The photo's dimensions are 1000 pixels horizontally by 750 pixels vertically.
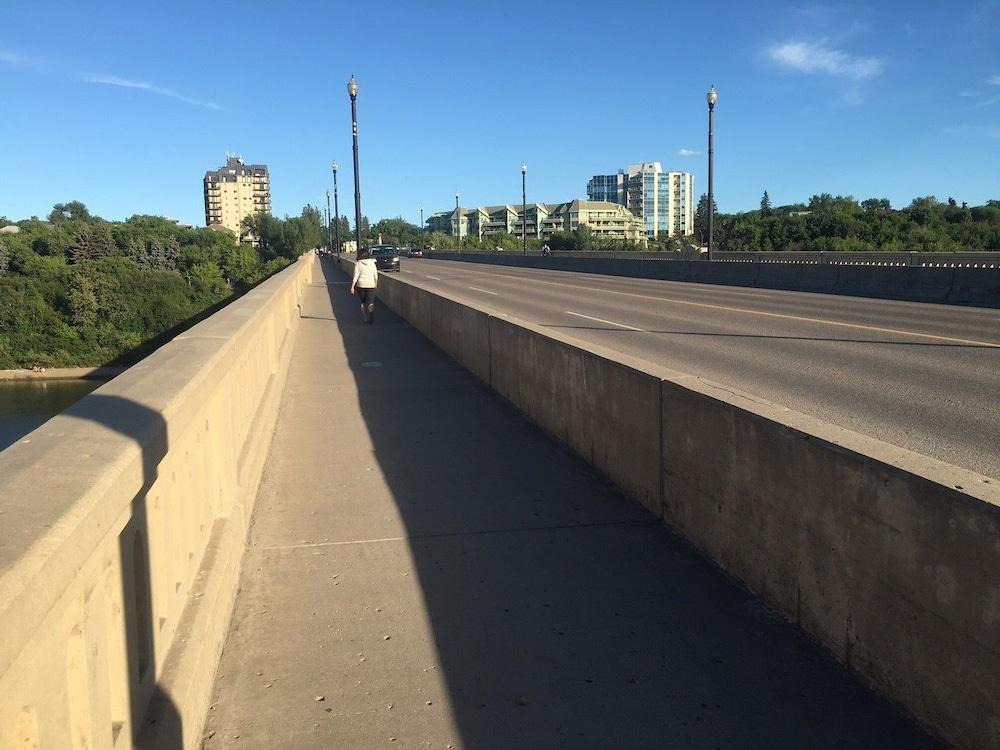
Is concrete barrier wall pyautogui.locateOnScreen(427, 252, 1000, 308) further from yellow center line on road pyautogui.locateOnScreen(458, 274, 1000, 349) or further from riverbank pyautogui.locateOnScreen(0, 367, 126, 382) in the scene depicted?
riverbank pyautogui.locateOnScreen(0, 367, 126, 382)

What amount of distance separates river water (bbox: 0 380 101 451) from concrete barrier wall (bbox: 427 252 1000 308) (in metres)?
23.3

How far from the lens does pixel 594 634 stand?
4059mm

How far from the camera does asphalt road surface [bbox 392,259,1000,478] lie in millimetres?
7781

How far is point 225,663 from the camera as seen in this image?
12.5 feet

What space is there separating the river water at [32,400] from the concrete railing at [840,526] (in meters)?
27.0

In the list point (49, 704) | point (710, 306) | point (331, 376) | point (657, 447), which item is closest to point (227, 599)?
point (49, 704)

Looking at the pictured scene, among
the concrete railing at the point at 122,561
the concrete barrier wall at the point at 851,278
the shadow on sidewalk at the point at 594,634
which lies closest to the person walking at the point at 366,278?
the shadow on sidewalk at the point at 594,634

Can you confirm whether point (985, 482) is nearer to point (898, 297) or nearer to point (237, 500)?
point (237, 500)

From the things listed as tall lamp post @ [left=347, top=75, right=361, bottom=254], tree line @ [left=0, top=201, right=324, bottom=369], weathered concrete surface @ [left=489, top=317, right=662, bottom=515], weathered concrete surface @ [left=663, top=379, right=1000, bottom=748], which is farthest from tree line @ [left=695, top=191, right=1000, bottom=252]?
weathered concrete surface @ [left=663, top=379, right=1000, bottom=748]

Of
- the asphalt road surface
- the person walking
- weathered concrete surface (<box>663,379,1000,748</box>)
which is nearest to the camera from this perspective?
weathered concrete surface (<box>663,379,1000,748</box>)

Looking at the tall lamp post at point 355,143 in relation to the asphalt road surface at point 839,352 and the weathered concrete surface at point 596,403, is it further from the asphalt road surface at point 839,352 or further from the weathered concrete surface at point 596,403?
the weathered concrete surface at point 596,403

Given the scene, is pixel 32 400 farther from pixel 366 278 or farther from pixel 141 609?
pixel 141 609

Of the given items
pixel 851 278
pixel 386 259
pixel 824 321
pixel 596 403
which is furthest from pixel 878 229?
pixel 596 403

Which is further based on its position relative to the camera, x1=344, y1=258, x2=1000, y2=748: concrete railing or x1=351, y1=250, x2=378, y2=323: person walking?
x1=351, y1=250, x2=378, y2=323: person walking
